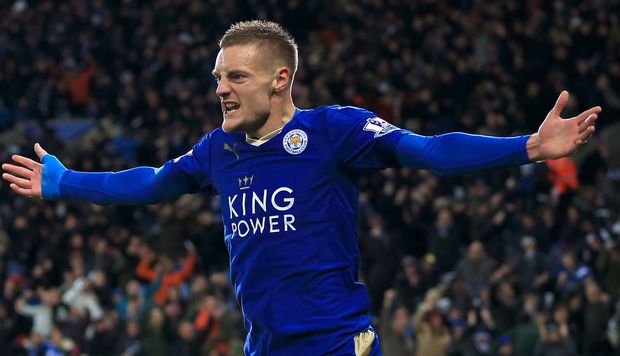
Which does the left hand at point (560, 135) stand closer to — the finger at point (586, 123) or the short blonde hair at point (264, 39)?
the finger at point (586, 123)

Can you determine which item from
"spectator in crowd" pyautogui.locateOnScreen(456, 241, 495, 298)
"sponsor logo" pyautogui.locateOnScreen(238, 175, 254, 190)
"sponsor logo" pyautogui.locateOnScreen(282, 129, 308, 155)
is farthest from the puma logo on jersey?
"spectator in crowd" pyautogui.locateOnScreen(456, 241, 495, 298)

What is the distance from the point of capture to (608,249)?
46.2 feet

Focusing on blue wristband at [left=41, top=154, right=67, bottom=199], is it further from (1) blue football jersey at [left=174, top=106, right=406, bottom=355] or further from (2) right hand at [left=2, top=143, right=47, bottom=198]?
(1) blue football jersey at [left=174, top=106, right=406, bottom=355]

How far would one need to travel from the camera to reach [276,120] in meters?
4.96

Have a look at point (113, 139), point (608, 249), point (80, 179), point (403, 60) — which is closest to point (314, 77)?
point (403, 60)

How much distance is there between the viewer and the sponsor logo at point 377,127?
473 centimetres

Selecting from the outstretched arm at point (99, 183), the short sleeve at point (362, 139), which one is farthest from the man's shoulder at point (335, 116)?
the outstretched arm at point (99, 183)

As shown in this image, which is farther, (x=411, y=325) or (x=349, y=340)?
(x=411, y=325)

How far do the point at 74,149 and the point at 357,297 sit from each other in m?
17.2

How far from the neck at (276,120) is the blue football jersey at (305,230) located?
0.12 feet

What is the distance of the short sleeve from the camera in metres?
4.71

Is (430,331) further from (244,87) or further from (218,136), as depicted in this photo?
(244,87)

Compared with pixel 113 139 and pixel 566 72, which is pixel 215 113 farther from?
pixel 566 72

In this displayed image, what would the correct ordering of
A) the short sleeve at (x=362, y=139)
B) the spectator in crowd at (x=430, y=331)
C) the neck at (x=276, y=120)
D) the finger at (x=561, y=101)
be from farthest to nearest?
the spectator in crowd at (x=430, y=331) → the neck at (x=276, y=120) → the short sleeve at (x=362, y=139) → the finger at (x=561, y=101)
